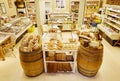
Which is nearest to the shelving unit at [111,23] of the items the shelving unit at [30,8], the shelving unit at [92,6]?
the shelving unit at [92,6]

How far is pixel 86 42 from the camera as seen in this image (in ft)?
9.97

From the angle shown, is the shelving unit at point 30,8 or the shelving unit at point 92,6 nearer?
the shelving unit at point 30,8

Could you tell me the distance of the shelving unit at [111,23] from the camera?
5129 mm

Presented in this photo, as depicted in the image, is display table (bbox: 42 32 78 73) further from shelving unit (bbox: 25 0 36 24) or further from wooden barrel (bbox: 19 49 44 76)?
shelving unit (bbox: 25 0 36 24)

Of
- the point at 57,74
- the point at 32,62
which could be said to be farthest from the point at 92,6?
the point at 32,62

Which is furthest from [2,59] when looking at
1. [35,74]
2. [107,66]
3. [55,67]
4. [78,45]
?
[107,66]

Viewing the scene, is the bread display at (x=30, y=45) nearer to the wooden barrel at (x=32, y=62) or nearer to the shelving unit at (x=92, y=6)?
the wooden barrel at (x=32, y=62)

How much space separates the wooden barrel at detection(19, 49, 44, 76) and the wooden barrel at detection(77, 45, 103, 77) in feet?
3.64

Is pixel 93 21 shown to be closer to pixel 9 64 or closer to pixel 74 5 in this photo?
pixel 74 5

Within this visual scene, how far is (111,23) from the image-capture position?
5.92m

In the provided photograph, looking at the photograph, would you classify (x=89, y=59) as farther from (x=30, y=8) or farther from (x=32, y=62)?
(x=30, y=8)

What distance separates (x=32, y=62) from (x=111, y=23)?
476 cm

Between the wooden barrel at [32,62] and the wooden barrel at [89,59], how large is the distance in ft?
3.64

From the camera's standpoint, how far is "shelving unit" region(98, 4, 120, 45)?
16.8 ft
